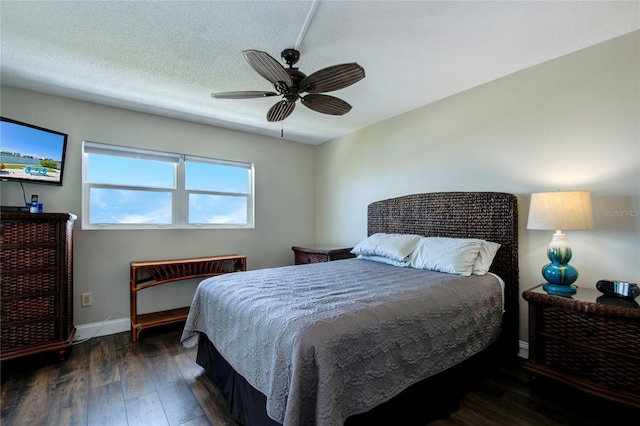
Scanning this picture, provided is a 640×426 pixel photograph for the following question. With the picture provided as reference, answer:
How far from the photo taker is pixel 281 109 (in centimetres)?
221

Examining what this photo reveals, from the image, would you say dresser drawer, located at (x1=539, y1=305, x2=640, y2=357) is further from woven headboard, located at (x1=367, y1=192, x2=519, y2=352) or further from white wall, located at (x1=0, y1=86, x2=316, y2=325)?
white wall, located at (x1=0, y1=86, x2=316, y2=325)

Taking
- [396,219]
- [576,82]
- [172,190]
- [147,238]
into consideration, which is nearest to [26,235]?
[147,238]

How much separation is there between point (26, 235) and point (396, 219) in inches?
134

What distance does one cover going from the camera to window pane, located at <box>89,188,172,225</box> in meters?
2.98

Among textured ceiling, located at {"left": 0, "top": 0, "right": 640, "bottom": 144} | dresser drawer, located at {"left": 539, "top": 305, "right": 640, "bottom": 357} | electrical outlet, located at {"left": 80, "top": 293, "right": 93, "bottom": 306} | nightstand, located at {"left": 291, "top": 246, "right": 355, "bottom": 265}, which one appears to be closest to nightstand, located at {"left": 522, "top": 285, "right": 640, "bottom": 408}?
dresser drawer, located at {"left": 539, "top": 305, "right": 640, "bottom": 357}

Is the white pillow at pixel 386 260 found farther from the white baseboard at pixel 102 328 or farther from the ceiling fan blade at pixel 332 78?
the white baseboard at pixel 102 328

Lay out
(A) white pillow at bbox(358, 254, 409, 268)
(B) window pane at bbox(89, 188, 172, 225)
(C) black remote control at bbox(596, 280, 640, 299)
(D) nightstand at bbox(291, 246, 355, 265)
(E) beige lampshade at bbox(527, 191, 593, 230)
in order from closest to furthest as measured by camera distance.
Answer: (C) black remote control at bbox(596, 280, 640, 299), (E) beige lampshade at bbox(527, 191, 593, 230), (A) white pillow at bbox(358, 254, 409, 268), (B) window pane at bbox(89, 188, 172, 225), (D) nightstand at bbox(291, 246, 355, 265)

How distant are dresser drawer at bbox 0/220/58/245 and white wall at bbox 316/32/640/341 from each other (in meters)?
3.38

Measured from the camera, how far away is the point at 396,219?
10.7ft

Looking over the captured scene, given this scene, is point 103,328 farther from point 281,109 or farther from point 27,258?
point 281,109

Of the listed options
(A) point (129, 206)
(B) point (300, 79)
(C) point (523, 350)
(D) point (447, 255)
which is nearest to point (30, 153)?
(A) point (129, 206)

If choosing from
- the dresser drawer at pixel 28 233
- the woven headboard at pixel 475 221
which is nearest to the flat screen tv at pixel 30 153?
the dresser drawer at pixel 28 233

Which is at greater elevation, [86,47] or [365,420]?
[86,47]

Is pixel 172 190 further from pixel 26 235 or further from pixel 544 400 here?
pixel 544 400
